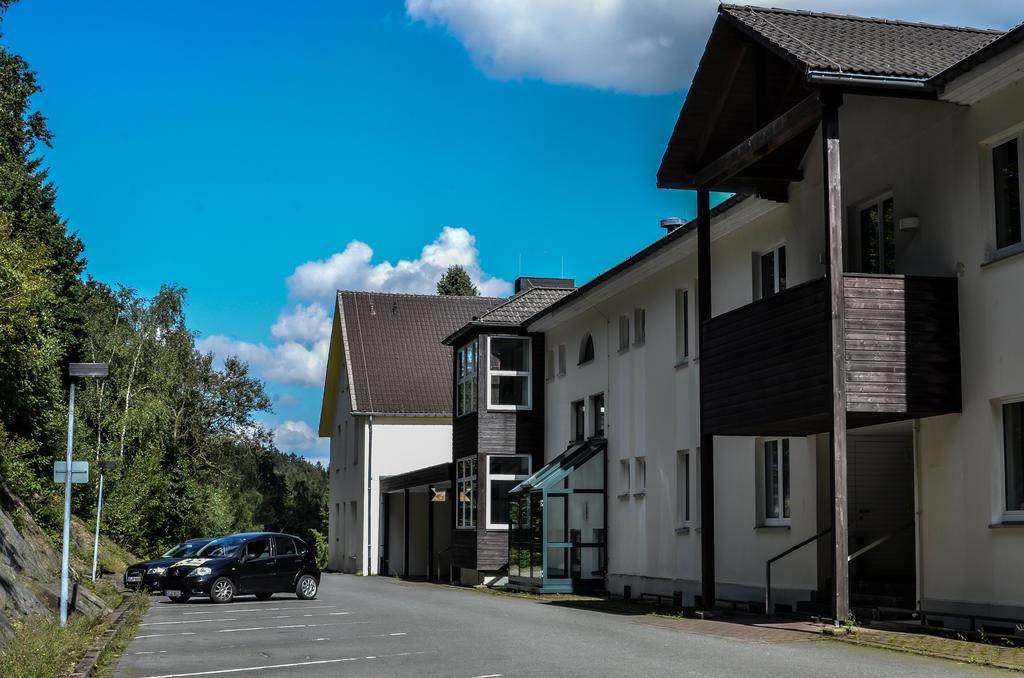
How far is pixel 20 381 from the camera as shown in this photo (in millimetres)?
30578

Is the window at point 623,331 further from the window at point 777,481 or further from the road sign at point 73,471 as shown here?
the road sign at point 73,471

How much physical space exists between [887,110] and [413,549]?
35.2 meters

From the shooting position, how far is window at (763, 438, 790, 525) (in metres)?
21.8

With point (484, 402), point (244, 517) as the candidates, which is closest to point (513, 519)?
point (484, 402)

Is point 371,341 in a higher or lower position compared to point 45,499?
higher

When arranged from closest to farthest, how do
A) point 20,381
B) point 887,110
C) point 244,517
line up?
point 887,110, point 20,381, point 244,517

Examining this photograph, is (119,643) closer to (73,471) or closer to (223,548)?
(73,471)

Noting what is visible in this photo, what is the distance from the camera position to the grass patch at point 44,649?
11289 millimetres

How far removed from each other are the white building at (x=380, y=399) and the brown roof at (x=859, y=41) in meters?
33.7

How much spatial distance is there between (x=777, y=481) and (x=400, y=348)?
1318 inches

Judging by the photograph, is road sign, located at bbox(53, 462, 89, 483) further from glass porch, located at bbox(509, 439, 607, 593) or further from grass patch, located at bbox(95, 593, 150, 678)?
glass porch, located at bbox(509, 439, 607, 593)

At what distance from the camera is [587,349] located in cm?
3325

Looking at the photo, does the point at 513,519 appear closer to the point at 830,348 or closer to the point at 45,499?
the point at 45,499

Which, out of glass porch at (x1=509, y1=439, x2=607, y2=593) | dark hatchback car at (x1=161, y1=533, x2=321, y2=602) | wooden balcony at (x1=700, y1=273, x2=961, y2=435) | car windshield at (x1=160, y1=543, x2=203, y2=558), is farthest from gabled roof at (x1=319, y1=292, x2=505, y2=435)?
wooden balcony at (x1=700, y1=273, x2=961, y2=435)
